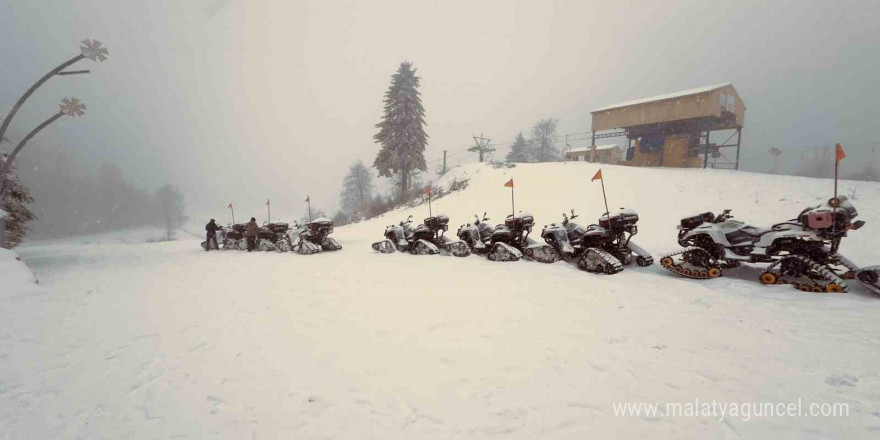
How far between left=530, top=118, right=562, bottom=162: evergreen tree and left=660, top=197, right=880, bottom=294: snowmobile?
4405 cm

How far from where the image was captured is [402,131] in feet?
88.7

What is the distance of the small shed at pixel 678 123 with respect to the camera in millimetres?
21938

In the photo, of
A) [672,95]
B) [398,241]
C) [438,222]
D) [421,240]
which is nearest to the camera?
[421,240]

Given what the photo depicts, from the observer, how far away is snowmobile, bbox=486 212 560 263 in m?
8.49

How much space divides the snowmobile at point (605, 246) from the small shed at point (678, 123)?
69.4ft

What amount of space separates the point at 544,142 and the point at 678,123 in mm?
24603

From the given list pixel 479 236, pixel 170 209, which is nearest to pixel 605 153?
pixel 479 236

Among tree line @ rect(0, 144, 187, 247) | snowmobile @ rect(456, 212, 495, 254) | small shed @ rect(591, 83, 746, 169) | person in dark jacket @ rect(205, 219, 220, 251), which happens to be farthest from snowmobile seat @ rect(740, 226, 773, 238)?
tree line @ rect(0, 144, 187, 247)

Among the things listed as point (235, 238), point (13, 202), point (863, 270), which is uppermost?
point (13, 202)

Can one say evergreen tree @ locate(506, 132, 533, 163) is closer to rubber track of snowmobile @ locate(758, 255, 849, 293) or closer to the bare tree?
rubber track of snowmobile @ locate(758, 255, 849, 293)

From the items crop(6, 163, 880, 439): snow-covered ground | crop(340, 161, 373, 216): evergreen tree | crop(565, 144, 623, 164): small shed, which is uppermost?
crop(565, 144, 623, 164): small shed

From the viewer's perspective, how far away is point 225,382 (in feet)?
9.70

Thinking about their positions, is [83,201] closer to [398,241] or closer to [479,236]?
[398,241]

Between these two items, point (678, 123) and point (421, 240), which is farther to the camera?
point (678, 123)
